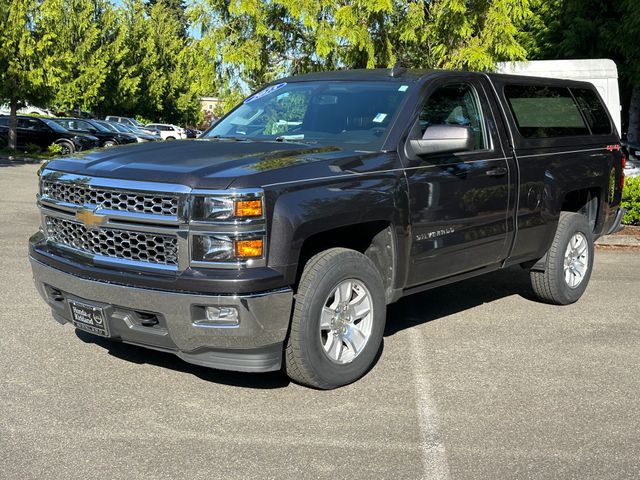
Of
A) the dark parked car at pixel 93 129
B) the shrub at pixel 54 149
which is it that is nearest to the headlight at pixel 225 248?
the shrub at pixel 54 149

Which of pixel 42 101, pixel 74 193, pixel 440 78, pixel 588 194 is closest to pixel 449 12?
pixel 588 194

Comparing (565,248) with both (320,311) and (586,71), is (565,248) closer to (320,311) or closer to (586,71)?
(320,311)

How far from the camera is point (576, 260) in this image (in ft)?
23.6

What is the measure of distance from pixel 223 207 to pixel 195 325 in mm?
656

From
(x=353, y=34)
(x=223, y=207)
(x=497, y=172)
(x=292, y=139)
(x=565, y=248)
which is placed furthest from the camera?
(x=353, y=34)

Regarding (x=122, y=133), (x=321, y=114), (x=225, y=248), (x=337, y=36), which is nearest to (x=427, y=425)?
(x=225, y=248)

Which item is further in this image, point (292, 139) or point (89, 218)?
point (292, 139)

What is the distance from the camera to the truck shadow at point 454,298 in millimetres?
→ 6602

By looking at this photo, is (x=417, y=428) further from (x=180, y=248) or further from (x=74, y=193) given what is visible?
(x=74, y=193)

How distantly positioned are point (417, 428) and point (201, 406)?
4.01 feet

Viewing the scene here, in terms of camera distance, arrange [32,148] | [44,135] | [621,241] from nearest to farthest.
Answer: [621,241] → [32,148] → [44,135]

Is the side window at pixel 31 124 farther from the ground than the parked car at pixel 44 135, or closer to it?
farther from the ground

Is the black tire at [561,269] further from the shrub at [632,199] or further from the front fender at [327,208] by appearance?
the shrub at [632,199]

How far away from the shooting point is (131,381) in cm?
490
